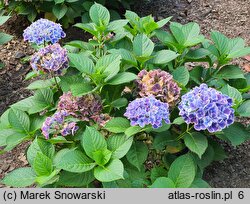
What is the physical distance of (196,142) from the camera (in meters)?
2.60

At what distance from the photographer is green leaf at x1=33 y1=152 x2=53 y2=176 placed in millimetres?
2389

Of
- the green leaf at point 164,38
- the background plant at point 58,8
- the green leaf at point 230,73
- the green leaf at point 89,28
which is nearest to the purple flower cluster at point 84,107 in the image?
the green leaf at point 89,28

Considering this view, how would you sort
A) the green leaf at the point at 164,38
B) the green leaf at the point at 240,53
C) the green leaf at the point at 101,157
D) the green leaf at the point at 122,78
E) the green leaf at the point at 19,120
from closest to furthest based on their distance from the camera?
the green leaf at the point at 101,157
the green leaf at the point at 122,78
the green leaf at the point at 19,120
the green leaf at the point at 240,53
the green leaf at the point at 164,38

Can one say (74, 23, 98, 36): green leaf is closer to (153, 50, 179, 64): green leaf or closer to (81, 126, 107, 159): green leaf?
(153, 50, 179, 64): green leaf

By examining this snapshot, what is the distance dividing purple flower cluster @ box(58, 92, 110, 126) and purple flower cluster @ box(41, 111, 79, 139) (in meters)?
0.06

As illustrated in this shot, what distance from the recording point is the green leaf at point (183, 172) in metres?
2.48

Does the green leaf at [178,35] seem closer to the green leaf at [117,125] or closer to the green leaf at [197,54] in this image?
the green leaf at [197,54]

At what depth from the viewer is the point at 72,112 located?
261cm

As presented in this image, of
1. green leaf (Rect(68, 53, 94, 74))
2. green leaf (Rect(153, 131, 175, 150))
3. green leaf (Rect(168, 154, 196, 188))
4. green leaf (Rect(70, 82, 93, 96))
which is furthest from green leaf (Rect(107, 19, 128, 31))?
green leaf (Rect(168, 154, 196, 188))

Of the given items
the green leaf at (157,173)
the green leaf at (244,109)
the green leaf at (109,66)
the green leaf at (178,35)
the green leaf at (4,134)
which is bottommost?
the green leaf at (157,173)

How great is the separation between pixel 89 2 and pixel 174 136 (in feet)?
6.01

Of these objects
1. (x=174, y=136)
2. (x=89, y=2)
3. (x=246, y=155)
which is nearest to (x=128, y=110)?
(x=174, y=136)

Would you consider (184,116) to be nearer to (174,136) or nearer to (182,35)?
(174,136)

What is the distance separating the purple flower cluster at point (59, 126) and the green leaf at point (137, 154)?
0.32 meters
